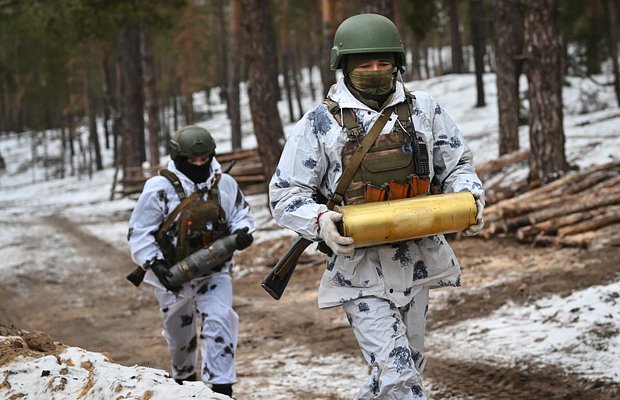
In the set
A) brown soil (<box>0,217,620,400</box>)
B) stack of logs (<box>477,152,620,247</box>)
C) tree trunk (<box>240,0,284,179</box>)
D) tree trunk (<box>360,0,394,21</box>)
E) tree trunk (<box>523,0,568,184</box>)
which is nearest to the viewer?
brown soil (<box>0,217,620,400</box>)

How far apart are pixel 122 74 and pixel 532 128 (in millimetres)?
18873

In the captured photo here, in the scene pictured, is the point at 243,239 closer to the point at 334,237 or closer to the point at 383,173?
the point at 383,173

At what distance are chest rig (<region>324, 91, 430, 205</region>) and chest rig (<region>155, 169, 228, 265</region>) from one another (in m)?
2.39

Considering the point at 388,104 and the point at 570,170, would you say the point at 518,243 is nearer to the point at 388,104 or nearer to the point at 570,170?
the point at 570,170

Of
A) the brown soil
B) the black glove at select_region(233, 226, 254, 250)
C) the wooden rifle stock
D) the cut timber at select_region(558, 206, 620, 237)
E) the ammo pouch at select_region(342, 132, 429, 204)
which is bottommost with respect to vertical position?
the brown soil

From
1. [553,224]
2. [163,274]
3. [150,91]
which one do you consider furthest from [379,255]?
[150,91]

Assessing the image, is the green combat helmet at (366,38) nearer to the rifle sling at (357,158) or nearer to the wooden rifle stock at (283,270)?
the rifle sling at (357,158)

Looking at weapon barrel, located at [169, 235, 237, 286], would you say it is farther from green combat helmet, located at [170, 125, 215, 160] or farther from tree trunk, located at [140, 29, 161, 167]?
tree trunk, located at [140, 29, 161, 167]

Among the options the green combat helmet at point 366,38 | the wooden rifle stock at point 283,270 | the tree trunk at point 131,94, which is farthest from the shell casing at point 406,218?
the tree trunk at point 131,94

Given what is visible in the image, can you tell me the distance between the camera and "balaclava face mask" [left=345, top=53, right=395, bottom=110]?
13.3 ft

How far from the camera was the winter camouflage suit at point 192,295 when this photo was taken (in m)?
5.98

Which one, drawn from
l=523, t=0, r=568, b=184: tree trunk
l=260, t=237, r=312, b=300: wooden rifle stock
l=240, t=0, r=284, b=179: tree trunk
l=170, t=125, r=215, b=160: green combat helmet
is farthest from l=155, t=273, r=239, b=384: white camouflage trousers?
l=240, t=0, r=284, b=179: tree trunk

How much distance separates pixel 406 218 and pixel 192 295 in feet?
9.58

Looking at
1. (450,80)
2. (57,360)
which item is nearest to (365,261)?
(57,360)
